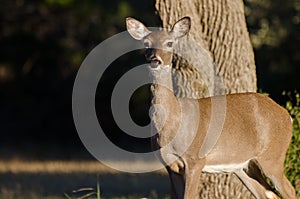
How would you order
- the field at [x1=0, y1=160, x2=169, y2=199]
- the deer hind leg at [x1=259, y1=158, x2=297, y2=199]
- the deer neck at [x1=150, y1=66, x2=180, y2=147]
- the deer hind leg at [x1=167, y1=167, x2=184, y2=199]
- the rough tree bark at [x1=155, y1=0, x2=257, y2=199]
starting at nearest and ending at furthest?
the deer neck at [x1=150, y1=66, x2=180, y2=147] < the deer hind leg at [x1=167, y1=167, x2=184, y2=199] < the deer hind leg at [x1=259, y1=158, x2=297, y2=199] < the rough tree bark at [x1=155, y1=0, x2=257, y2=199] < the field at [x1=0, y1=160, x2=169, y2=199]

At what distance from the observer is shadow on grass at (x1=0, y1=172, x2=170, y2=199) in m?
15.5

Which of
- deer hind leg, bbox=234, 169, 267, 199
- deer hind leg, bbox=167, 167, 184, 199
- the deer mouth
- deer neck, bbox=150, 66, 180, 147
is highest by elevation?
the deer mouth

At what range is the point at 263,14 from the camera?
908 inches

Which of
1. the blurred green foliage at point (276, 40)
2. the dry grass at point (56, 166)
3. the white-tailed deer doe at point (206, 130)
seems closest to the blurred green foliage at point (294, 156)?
the white-tailed deer doe at point (206, 130)

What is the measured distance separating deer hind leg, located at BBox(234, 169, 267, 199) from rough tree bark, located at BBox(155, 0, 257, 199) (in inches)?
20.3

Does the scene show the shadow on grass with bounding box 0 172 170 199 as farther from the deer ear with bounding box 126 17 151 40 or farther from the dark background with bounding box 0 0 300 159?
the deer ear with bounding box 126 17 151 40

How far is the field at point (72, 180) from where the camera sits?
1522 cm

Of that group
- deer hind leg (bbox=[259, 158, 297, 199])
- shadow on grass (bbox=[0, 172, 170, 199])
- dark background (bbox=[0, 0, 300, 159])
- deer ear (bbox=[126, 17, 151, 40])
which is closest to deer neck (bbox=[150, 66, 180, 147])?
deer ear (bbox=[126, 17, 151, 40])

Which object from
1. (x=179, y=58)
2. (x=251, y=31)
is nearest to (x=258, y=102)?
(x=179, y=58)

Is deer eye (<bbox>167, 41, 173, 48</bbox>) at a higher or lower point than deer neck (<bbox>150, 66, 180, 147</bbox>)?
higher

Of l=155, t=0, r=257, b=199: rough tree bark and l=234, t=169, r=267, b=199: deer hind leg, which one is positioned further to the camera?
l=155, t=0, r=257, b=199: rough tree bark

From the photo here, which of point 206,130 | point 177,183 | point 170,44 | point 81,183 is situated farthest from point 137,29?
point 81,183

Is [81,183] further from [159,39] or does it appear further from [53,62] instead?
[53,62]

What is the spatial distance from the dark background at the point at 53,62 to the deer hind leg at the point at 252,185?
45.0 feet
